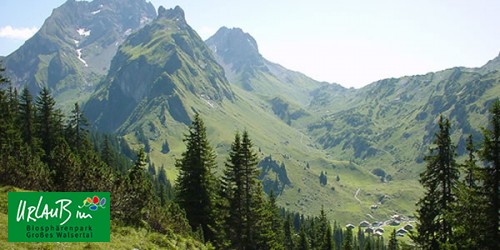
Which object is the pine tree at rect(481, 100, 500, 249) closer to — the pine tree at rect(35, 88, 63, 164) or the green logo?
the green logo

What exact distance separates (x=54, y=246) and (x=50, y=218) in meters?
1.89

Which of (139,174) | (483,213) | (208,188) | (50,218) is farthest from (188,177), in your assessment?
(483,213)

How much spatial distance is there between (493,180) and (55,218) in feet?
85.6

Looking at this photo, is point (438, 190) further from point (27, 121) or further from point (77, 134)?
point (77, 134)

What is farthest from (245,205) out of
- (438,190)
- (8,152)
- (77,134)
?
(77,134)

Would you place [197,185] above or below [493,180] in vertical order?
below

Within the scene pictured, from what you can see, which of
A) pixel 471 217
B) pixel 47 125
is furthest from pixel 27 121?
pixel 471 217

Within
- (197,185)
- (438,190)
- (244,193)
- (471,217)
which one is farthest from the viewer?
(197,185)

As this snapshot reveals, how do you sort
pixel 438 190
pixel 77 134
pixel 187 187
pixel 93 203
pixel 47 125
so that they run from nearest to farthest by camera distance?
pixel 93 203
pixel 438 190
pixel 187 187
pixel 47 125
pixel 77 134

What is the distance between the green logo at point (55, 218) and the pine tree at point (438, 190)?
25.2 metres

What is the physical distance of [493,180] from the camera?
1022 inches

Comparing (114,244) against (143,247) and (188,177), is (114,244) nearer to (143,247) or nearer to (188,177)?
(143,247)

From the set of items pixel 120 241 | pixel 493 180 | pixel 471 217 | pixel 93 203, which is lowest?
pixel 120 241

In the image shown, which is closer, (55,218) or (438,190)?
(55,218)
